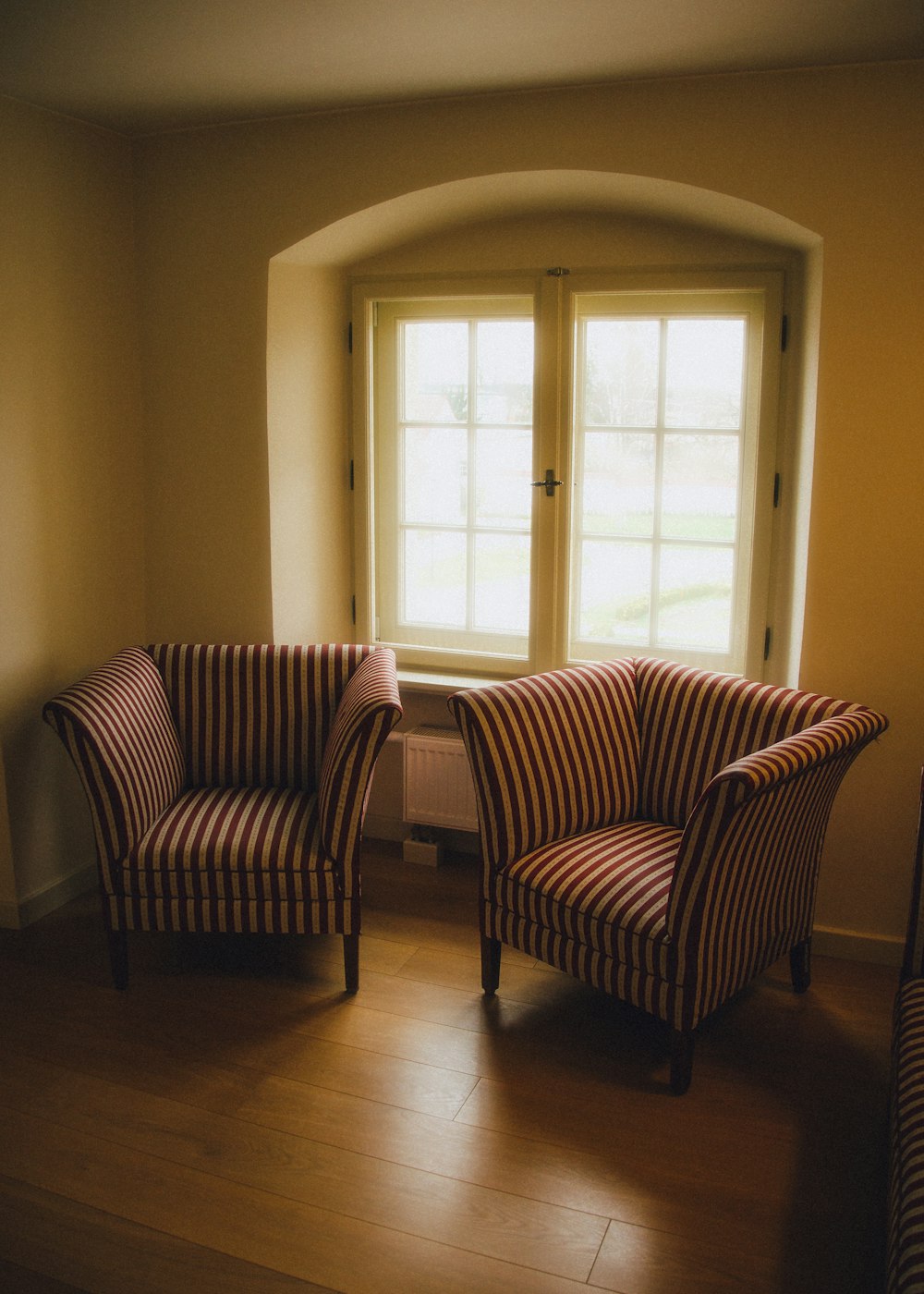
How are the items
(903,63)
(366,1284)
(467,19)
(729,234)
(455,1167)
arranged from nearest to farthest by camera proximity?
(366,1284) < (455,1167) < (467,19) < (903,63) < (729,234)

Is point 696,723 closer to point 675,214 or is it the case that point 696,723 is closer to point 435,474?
point 435,474

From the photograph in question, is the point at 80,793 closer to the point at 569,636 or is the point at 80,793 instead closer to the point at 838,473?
the point at 569,636

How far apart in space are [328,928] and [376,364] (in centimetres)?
192

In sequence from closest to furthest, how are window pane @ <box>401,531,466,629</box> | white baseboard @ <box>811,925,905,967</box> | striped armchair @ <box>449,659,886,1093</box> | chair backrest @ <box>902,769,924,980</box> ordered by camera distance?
chair backrest @ <box>902,769,924,980</box> → striped armchair @ <box>449,659,886,1093</box> → white baseboard @ <box>811,925,905,967</box> → window pane @ <box>401,531,466,629</box>

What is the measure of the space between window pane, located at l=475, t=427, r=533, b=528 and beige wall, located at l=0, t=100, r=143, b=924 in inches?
45.7

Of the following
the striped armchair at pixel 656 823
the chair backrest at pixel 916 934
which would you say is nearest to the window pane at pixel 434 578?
the striped armchair at pixel 656 823

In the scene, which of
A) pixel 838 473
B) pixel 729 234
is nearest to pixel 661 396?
pixel 729 234

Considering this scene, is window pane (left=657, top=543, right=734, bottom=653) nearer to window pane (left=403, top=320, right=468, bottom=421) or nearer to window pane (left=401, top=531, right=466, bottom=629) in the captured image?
window pane (left=401, top=531, right=466, bottom=629)

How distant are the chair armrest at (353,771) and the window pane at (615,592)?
3.17 feet

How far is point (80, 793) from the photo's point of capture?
3.30 m

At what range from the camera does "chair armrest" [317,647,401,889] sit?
256 centimetres

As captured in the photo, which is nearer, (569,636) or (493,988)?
(493,988)

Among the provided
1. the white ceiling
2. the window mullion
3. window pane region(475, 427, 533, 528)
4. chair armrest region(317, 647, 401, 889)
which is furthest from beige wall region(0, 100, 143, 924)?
the window mullion

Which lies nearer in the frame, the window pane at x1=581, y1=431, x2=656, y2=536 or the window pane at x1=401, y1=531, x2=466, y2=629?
the window pane at x1=581, y1=431, x2=656, y2=536
